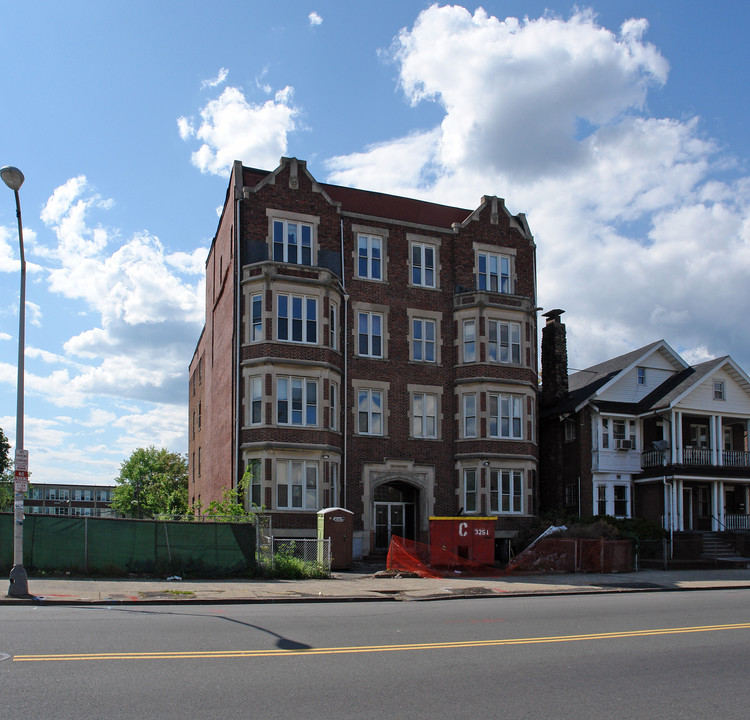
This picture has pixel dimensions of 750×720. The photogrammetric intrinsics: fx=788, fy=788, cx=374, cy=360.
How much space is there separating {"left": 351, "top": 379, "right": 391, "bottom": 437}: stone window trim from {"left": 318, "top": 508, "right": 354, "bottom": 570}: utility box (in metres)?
6.17

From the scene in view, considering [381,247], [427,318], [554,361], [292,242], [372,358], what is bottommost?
[372,358]

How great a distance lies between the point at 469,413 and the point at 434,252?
6.93 m

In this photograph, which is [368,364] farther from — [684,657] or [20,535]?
[684,657]

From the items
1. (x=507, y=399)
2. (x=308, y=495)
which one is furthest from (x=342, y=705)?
(x=507, y=399)

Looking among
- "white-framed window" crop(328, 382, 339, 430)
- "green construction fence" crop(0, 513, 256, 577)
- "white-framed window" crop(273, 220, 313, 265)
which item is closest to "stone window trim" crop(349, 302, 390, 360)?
"white-framed window" crop(328, 382, 339, 430)

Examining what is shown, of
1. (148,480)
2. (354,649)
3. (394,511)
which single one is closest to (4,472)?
(148,480)

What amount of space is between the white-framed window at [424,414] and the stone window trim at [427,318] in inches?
56.1

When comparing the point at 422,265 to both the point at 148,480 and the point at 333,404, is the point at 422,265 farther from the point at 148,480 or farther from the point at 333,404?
the point at 148,480

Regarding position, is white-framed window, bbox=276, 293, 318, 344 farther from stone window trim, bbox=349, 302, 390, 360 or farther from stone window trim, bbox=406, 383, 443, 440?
stone window trim, bbox=406, 383, 443, 440

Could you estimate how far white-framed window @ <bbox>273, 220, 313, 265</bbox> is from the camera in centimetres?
3020

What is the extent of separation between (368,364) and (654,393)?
49.0ft

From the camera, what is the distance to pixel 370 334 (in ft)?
104

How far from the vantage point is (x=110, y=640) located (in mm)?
10234

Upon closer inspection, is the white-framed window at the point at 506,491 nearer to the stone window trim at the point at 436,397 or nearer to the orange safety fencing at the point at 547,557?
the stone window trim at the point at 436,397
